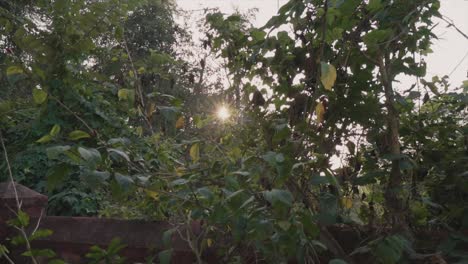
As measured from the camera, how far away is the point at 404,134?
1.88 meters

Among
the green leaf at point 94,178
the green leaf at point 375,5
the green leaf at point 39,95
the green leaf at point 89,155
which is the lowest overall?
the green leaf at point 94,178

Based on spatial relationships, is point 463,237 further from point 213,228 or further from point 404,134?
point 213,228

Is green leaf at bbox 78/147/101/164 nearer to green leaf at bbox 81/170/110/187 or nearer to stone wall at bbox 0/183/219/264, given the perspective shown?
green leaf at bbox 81/170/110/187

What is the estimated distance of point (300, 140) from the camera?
1497 mm

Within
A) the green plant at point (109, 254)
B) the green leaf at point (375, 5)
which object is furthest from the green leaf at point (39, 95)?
the green leaf at point (375, 5)

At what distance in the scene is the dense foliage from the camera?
1421mm

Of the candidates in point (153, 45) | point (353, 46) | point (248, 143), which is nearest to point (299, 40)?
point (353, 46)

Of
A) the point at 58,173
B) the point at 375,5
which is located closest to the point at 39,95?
the point at 58,173

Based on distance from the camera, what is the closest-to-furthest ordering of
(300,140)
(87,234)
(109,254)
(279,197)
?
(279,197), (300,140), (109,254), (87,234)

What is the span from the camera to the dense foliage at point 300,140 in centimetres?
142

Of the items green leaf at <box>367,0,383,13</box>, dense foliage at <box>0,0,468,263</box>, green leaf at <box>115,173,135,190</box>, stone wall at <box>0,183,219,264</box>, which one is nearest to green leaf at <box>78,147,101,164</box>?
dense foliage at <box>0,0,468,263</box>

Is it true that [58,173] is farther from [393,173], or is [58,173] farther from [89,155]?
[393,173]

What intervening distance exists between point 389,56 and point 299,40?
39cm

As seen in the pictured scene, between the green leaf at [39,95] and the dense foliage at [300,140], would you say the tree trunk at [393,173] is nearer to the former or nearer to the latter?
the dense foliage at [300,140]
